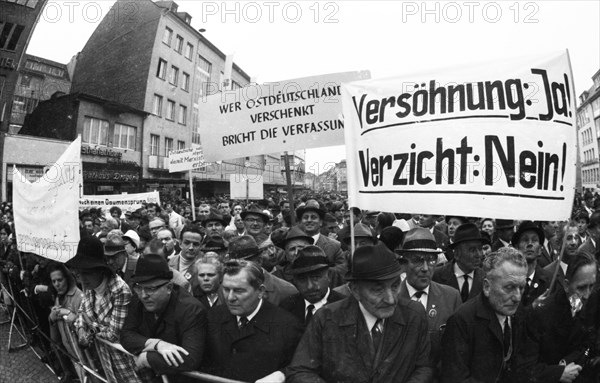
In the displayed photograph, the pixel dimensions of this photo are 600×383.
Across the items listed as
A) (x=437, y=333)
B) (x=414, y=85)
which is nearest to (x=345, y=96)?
(x=414, y=85)

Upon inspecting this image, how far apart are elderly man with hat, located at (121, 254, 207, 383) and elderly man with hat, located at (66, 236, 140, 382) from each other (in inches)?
14.2

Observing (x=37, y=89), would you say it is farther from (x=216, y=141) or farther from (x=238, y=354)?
(x=238, y=354)

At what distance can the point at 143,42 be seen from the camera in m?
32.4

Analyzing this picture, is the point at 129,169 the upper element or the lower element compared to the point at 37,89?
lower

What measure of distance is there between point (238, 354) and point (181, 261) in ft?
9.85

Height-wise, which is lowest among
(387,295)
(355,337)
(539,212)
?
(355,337)

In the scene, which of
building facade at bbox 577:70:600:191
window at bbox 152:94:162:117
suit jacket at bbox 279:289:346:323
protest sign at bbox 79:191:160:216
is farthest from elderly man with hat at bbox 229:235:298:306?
building facade at bbox 577:70:600:191

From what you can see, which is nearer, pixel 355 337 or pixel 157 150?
pixel 355 337

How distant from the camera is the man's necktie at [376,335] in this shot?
8.03 feet

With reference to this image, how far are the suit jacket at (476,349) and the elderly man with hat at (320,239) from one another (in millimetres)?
2318

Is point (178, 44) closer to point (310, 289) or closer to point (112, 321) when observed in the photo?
point (112, 321)

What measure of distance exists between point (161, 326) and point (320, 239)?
2.95m

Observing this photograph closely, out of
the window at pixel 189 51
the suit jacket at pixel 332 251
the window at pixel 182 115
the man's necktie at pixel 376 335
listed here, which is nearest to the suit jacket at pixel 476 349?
the man's necktie at pixel 376 335

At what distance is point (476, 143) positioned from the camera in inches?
117
